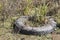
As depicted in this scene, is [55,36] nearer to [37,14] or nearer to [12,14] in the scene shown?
[37,14]

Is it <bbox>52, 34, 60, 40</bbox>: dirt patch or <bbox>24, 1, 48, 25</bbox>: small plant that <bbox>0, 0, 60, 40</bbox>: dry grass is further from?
<bbox>24, 1, 48, 25</bbox>: small plant

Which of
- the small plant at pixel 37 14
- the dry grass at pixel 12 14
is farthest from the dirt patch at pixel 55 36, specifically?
the small plant at pixel 37 14

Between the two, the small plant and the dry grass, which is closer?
the dry grass

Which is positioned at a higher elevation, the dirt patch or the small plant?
the small plant

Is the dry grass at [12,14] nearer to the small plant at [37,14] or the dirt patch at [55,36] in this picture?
the dirt patch at [55,36]

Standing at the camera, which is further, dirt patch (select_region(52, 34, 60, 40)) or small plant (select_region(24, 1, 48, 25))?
small plant (select_region(24, 1, 48, 25))

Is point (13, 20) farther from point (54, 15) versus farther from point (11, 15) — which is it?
point (54, 15)

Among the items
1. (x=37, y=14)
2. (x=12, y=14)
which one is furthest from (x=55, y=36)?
(x=12, y=14)

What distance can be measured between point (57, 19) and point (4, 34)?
1.58 metres

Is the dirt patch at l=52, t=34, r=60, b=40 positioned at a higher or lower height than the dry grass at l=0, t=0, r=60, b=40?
lower

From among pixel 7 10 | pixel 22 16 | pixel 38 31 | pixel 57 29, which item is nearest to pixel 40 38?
pixel 38 31

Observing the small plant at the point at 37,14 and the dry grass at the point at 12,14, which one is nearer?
the dry grass at the point at 12,14

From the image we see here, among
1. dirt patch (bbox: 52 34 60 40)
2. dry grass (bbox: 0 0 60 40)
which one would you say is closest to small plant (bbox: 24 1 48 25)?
dry grass (bbox: 0 0 60 40)

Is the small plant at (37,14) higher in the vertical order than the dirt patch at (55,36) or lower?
higher
